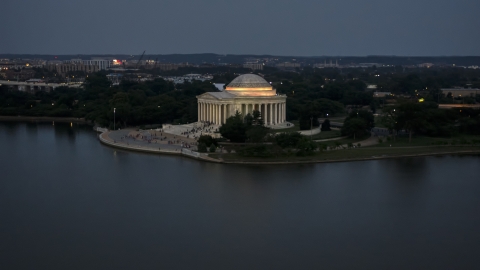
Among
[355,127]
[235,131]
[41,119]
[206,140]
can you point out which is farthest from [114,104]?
[355,127]

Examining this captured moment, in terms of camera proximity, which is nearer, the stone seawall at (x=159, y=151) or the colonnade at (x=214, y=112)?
the stone seawall at (x=159, y=151)

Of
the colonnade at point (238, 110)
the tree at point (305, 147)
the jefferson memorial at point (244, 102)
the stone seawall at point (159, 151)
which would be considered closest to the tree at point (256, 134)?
the tree at point (305, 147)

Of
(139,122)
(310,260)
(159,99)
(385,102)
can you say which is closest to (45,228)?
(310,260)

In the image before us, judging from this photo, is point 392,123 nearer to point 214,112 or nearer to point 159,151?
point 214,112

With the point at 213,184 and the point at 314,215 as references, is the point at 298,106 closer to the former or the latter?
the point at 213,184

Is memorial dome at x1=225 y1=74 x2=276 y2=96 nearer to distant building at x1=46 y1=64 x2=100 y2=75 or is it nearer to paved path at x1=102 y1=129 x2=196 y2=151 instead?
paved path at x1=102 y1=129 x2=196 y2=151

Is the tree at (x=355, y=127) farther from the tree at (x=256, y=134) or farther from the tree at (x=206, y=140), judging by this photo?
the tree at (x=206, y=140)
